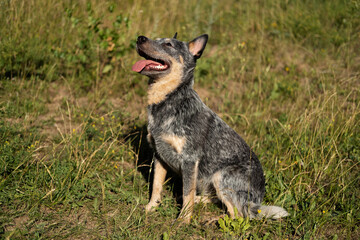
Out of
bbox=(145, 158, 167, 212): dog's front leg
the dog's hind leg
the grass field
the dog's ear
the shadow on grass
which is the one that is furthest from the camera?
the shadow on grass

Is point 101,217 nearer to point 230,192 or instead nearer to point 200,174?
point 200,174

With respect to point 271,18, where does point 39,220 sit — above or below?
below

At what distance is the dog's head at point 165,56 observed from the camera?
4.04 metres

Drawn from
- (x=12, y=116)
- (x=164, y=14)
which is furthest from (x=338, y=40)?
(x=12, y=116)

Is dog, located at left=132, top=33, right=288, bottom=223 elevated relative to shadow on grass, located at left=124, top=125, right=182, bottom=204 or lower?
elevated

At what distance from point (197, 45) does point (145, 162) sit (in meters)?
2.03

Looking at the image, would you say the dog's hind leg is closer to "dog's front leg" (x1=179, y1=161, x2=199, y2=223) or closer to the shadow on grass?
"dog's front leg" (x1=179, y1=161, x2=199, y2=223)

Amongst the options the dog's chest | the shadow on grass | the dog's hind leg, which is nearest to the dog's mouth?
the dog's chest

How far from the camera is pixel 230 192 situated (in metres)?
4.13

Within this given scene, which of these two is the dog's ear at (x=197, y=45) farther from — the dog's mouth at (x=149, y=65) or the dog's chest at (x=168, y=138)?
the dog's chest at (x=168, y=138)

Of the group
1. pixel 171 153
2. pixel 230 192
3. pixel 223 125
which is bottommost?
pixel 230 192

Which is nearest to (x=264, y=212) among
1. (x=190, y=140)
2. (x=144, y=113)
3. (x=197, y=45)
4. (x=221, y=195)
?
(x=221, y=195)

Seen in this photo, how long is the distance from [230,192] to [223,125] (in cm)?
88

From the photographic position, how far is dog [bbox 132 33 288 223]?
405cm
